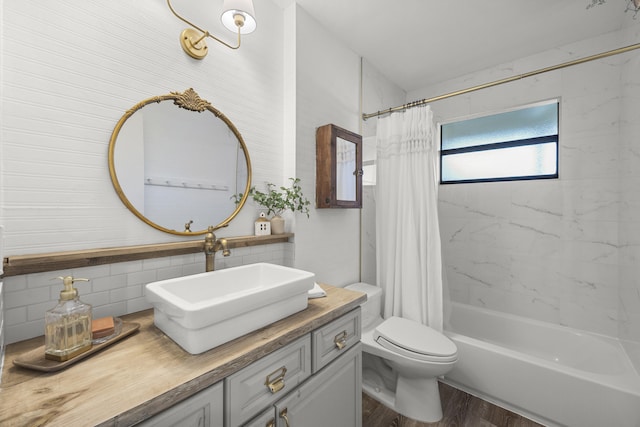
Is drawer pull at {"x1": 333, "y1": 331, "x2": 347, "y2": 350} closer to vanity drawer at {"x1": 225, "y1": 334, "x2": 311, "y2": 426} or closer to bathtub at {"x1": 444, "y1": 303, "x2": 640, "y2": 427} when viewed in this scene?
vanity drawer at {"x1": 225, "y1": 334, "x2": 311, "y2": 426}

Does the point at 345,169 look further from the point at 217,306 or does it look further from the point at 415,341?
the point at 217,306

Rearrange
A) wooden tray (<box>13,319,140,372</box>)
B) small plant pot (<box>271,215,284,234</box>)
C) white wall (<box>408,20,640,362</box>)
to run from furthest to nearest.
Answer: white wall (<box>408,20,640,362</box>) < small plant pot (<box>271,215,284,234</box>) < wooden tray (<box>13,319,140,372</box>)

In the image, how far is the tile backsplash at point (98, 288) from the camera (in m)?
0.84

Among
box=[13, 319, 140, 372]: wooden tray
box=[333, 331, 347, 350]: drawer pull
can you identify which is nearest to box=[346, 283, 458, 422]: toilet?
box=[333, 331, 347, 350]: drawer pull

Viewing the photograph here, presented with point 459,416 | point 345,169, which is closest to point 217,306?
point 345,169

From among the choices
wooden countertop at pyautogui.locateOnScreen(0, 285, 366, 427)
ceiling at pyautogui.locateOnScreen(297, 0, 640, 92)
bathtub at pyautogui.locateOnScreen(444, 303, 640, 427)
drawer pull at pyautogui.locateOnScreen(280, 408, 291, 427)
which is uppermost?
ceiling at pyautogui.locateOnScreen(297, 0, 640, 92)

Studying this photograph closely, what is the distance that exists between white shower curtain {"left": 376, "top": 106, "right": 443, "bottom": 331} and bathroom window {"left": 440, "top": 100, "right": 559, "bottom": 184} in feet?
3.06

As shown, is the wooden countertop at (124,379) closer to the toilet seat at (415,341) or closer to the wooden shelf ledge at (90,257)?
the wooden shelf ledge at (90,257)

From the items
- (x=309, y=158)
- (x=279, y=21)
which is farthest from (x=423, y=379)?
(x=279, y=21)

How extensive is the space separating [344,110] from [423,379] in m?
1.91

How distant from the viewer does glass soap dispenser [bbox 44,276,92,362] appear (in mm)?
708

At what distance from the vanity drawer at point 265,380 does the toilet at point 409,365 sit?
836mm

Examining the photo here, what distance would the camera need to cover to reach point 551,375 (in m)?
1.55

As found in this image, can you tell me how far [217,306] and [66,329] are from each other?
39 cm
